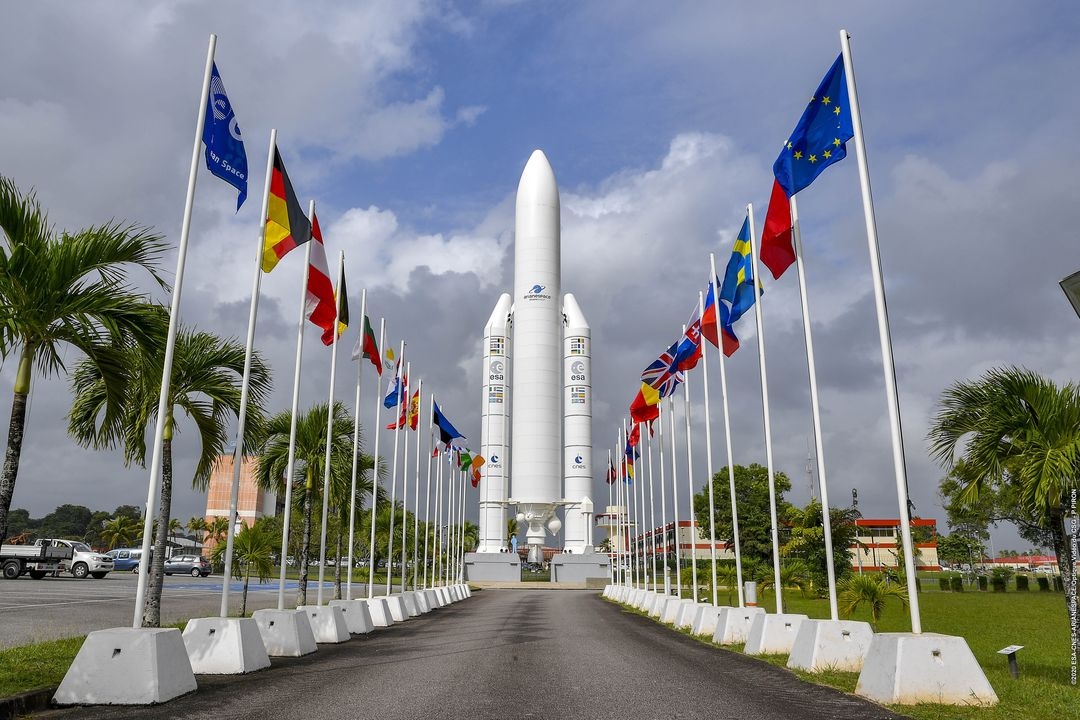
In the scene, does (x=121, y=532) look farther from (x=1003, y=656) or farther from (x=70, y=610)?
(x=1003, y=656)

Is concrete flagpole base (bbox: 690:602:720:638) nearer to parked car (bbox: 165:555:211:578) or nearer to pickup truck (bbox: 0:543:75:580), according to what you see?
pickup truck (bbox: 0:543:75:580)

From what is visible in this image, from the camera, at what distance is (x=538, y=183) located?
223 ft

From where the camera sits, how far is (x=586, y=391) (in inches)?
2692

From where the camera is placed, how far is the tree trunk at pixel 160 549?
14.6 metres

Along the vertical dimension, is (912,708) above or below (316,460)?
below

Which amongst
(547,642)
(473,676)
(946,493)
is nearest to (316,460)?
(547,642)

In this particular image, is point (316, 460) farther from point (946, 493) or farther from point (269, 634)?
point (946, 493)

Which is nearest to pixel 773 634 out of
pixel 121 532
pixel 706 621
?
pixel 706 621

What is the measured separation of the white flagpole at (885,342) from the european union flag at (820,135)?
0.37m

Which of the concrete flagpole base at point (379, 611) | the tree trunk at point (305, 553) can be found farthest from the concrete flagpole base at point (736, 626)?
the tree trunk at point (305, 553)

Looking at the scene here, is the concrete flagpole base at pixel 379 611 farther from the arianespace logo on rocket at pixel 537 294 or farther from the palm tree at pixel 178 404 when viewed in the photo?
the arianespace logo on rocket at pixel 537 294

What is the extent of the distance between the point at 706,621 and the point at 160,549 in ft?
40.1

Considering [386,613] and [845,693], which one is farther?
[386,613]

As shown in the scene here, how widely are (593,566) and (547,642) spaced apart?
50.2 metres
